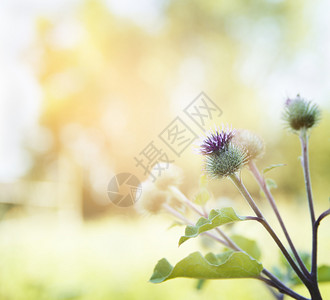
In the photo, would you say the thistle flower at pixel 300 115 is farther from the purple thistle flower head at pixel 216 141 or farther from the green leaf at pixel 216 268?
the green leaf at pixel 216 268

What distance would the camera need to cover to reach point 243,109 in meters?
11.2

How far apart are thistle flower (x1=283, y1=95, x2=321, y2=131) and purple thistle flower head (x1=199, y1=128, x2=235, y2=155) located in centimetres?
24

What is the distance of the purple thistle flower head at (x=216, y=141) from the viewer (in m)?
0.58

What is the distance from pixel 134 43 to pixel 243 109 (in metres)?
5.90

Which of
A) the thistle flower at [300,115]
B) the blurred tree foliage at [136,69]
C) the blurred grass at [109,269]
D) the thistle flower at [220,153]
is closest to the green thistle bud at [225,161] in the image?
the thistle flower at [220,153]

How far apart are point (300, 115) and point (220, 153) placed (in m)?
0.30

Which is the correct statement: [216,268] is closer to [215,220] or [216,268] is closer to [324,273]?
[215,220]

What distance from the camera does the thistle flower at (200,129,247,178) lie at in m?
0.55

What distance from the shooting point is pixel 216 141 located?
1.92ft

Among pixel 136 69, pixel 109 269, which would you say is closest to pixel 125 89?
pixel 136 69

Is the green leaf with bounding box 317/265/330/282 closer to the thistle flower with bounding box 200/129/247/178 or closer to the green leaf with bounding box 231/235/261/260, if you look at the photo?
the green leaf with bounding box 231/235/261/260

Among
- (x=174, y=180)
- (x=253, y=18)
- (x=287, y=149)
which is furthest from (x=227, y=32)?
(x=174, y=180)

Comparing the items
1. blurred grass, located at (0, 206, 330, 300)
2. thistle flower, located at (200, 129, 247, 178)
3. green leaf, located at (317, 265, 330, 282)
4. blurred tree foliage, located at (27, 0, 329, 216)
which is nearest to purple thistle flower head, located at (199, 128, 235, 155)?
thistle flower, located at (200, 129, 247, 178)

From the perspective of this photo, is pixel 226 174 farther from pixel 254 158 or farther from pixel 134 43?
pixel 134 43
